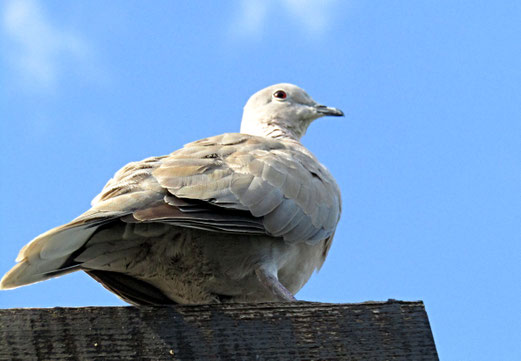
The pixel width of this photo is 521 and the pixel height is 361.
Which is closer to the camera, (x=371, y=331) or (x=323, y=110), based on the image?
(x=371, y=331)

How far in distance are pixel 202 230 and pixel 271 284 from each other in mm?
489

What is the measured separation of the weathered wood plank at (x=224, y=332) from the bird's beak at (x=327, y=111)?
477cm

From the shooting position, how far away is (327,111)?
7.25 m

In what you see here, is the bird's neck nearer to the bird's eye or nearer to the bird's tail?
the bird's eye

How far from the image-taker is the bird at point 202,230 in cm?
363

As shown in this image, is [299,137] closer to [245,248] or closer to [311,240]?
[311,240]

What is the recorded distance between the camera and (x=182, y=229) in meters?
4.05

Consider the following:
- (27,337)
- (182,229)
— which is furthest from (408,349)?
(182,229)

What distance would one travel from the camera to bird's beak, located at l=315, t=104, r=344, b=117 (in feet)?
23.7

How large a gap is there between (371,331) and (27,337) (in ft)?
3.36

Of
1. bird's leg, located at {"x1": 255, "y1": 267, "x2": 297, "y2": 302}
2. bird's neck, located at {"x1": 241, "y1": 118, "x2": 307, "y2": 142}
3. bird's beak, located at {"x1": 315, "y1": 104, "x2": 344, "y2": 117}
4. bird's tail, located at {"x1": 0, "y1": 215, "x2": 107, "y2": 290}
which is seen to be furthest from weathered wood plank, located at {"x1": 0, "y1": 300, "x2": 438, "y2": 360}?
bird's beak, located at {"x1": 315, "y1": 104, "x2": 344, "y2": 117}

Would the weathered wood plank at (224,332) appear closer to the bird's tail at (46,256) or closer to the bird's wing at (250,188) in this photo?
the bird's tail at (46,256)

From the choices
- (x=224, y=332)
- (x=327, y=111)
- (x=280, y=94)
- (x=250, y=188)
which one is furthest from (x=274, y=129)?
(x=224, y=332)

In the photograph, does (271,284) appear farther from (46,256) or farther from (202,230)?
(46,256)
